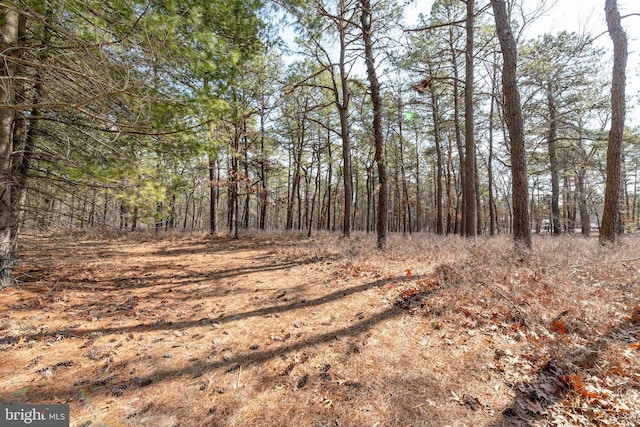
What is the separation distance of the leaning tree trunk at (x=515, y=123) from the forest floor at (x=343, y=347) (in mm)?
935

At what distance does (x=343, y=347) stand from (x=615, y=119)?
37.5 feet

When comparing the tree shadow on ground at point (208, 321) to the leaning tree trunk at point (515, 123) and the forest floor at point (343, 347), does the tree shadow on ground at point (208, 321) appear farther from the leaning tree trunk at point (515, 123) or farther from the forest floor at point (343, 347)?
the leaning tree trunk at point (515, 123)

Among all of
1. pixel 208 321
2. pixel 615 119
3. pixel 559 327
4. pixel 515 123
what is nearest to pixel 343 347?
pixel 208 321

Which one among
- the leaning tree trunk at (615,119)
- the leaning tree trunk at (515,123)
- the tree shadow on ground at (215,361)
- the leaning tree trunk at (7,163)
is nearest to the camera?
the tree shadow on ground at (215,361)

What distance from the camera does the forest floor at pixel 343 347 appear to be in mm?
2406

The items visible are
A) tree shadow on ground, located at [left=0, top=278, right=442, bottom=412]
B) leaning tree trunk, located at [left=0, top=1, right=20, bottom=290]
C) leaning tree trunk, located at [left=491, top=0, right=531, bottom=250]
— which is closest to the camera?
tree shadow on ground, located at [left=0, top=278, right=442, bottom=412]

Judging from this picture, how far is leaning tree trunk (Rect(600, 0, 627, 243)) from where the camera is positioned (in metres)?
7.74

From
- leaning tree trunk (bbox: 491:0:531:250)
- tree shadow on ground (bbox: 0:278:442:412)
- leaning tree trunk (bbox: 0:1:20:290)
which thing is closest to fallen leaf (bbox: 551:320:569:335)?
tree shadow on ground (bbox: 0:278:442:412)

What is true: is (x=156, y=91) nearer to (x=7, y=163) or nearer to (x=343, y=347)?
(x=7, y=163)

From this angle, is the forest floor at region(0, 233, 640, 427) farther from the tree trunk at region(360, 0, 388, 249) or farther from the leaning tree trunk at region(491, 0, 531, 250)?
the tree trunk at region(360, 0, 388, 249)

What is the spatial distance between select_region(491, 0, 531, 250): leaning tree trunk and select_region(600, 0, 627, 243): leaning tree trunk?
12.9 ft

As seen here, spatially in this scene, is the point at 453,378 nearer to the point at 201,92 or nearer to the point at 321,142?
the point at 201,92

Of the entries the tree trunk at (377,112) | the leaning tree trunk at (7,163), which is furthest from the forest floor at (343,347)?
the tree trunk at (377,112)

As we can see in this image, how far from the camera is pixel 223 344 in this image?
358cm
